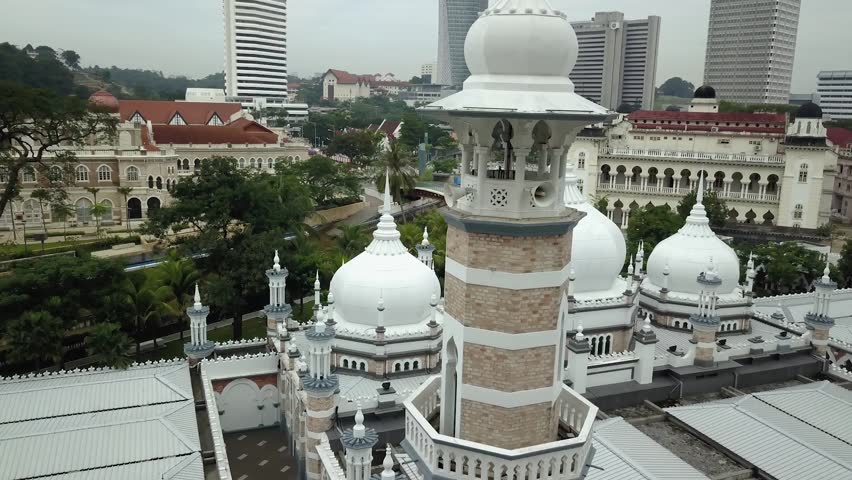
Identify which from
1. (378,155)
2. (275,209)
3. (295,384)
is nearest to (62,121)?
(275,209)

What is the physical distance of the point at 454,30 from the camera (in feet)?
578

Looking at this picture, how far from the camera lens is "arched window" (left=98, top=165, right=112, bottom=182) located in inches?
2143

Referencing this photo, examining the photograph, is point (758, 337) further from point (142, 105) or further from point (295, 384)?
point (142, 105)

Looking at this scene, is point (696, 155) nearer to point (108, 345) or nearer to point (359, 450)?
point (108, 345)

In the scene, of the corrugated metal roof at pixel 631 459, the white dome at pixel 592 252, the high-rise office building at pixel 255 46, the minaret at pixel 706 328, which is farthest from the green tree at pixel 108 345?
the high-rise office building at pixel 255 46

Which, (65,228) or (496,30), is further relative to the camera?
(65,228)

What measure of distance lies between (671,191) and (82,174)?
171 feet

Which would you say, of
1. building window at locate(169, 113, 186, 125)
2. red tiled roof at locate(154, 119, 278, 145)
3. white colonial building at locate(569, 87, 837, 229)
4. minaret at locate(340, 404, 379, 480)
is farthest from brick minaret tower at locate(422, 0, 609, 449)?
building window at locate(169, 113, 186, 125)

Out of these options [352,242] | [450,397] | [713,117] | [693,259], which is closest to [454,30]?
[713,117]

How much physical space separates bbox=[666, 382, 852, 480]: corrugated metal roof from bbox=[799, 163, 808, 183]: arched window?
42026 millimetres

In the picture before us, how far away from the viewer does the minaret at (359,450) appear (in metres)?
11.9

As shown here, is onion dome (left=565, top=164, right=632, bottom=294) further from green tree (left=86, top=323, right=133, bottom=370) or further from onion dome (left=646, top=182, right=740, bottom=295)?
green tree (left=86, top=323, right=133, bottom=370)

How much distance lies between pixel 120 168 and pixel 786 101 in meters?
139

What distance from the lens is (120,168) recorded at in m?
55.0
